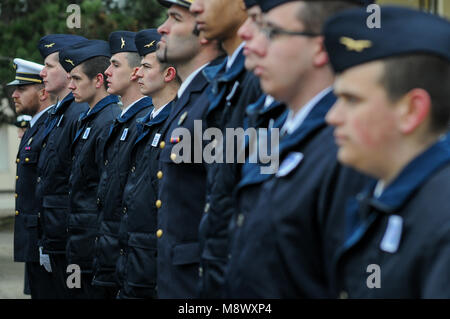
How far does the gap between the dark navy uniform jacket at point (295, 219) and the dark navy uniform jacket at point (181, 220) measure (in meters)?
1.34

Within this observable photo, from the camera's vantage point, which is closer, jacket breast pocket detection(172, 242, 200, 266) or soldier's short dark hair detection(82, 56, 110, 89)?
jacket breast pocket detection(172, 242, 200, 266)

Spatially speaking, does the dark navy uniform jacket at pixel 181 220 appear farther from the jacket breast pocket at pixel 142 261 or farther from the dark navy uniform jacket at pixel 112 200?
the dark navy uniform jacket at pixel 112 200

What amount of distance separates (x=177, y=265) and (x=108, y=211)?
1975 millimetres

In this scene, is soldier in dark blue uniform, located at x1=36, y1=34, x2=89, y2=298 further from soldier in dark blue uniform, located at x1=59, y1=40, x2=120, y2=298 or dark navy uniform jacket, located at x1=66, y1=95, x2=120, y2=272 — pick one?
dark navy uniform jacket, located at x1=66, y1=95, x2=120, y2=272

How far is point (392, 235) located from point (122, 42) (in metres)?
5.08

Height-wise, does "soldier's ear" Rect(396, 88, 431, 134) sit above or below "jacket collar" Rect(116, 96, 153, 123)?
above

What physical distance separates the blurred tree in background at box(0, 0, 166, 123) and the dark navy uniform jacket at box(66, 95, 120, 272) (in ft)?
21.6

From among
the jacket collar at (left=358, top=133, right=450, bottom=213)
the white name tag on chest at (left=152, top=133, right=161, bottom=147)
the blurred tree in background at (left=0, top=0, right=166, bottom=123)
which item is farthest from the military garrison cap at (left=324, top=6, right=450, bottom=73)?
the blurred tree in background at (left=0, top=0, right=166, bottom=123)

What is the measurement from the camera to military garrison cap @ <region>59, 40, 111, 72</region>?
7.60 metres

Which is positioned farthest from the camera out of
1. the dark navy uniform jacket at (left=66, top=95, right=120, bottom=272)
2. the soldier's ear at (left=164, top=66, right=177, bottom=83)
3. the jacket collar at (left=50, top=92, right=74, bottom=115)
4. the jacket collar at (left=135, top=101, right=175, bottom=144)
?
the jacket collar at (left=50, top=92, right=74, bottom=115)

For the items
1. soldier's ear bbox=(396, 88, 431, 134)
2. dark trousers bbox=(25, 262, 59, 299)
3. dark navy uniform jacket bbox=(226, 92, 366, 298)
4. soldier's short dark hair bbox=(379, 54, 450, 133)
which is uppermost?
soldier's short dark hair bbox=(379, 54, 450, 133)

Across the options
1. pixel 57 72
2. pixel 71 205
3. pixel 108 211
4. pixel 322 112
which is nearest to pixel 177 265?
pixel 322 112

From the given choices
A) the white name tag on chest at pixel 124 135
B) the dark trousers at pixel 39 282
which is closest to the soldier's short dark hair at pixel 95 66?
the white name tag on chest at pixel 124 135
